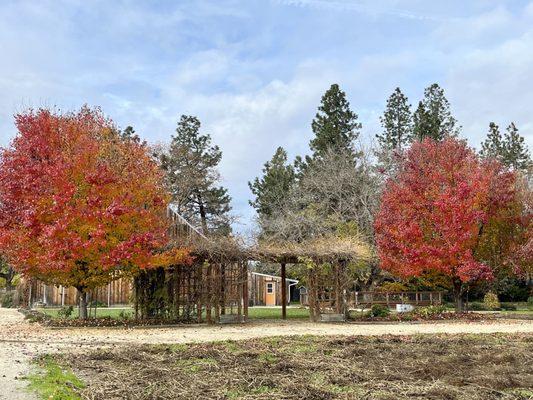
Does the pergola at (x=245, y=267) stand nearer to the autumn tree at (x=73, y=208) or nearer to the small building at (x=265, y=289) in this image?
the autumn tree at (x=73, y=208)

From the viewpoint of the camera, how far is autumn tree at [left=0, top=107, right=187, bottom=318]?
18.0 metres

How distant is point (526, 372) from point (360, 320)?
1321 centimetres

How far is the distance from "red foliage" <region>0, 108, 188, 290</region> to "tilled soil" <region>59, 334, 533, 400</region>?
6946 mm

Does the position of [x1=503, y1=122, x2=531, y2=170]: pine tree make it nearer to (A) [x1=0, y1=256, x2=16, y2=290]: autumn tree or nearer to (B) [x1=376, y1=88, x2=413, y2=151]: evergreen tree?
(B) [x1=376, y1=88, x2=413, y2=151]: evergreen tree

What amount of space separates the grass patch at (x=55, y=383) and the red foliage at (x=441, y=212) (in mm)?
16274

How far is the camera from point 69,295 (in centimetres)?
3734

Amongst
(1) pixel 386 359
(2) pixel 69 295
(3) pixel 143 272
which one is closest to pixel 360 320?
(3) pixel 143 272

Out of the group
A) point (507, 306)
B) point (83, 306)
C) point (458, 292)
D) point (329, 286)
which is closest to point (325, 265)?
Answer: point (329, 286)

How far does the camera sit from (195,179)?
44938 millimetres

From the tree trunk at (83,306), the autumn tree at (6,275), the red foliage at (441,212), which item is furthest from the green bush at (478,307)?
the autumn tree at (6,275)

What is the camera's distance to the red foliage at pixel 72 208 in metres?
18.0

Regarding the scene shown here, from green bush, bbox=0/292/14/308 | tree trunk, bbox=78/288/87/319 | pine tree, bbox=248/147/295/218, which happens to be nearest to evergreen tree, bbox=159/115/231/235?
pine tree, bbox=248/147/295/218

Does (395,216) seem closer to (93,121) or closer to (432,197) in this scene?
(432,197)

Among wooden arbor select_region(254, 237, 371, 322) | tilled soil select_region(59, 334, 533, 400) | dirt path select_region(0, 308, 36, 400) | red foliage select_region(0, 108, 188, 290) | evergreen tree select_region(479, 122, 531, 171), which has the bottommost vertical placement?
tilled soil select_region(59, 334, 533, 400)
